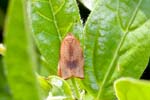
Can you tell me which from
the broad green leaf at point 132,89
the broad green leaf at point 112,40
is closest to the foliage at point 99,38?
the broad green leaf at point 112,40

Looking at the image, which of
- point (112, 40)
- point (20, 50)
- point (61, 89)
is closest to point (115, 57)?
point (112, 40)

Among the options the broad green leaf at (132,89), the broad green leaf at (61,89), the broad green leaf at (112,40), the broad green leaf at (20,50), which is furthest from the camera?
the broad green leaf at (112,40)

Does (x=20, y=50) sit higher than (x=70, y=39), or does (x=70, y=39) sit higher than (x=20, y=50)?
(x=20, y=50)

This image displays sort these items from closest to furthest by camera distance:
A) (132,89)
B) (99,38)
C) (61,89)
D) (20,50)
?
(20,50)
(132,89)
(61,89)
(99,38)

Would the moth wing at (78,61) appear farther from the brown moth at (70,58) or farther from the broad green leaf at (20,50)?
the broad green leaf at (20,50)

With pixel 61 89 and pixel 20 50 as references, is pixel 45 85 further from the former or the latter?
pixel 20 50

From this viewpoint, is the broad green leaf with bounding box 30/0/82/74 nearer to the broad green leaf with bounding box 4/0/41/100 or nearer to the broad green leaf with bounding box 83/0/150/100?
the broad green leaf with bounding box 83/0/150/100

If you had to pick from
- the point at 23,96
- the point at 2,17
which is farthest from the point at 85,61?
the point at 2,17

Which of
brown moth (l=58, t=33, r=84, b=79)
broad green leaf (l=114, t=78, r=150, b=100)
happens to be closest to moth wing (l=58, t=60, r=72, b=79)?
brown moth (l=58, t=33, r=84, b=79)
